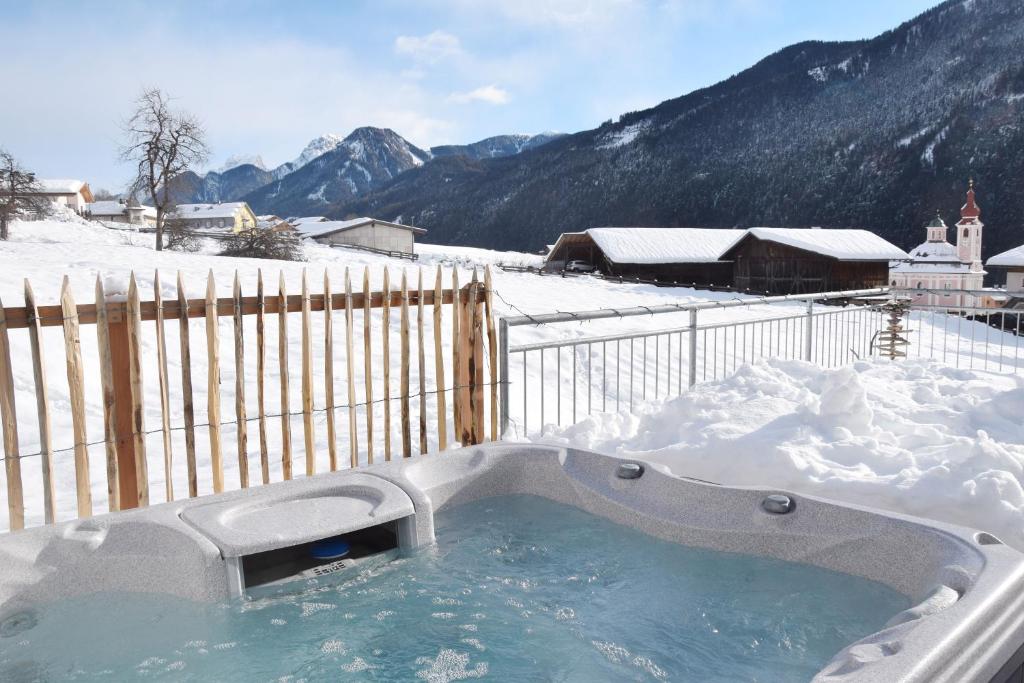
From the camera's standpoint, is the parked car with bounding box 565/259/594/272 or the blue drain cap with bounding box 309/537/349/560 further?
the parked car with bounding box 565/259/594/272

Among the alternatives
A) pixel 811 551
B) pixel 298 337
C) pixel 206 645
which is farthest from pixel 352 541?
pixel 298 337

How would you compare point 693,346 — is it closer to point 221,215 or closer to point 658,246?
point 658,246

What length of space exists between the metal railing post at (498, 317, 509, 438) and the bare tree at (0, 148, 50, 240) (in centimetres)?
2697

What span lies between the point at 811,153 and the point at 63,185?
6995 centimetres

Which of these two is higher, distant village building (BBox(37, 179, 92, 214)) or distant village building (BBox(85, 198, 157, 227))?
distant village building (BBox(37, 179, 92, 214))

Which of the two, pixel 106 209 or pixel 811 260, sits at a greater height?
pixel 106 209

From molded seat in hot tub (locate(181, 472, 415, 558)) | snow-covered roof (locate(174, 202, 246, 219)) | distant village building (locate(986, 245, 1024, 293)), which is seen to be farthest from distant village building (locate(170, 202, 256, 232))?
molded seat in hot tub (locate(181, 472, 415, 558))

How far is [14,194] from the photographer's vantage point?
27500 mm

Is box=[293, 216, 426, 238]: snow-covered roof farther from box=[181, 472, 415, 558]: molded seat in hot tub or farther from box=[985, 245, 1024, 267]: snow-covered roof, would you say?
box=[181, 472, 415, 558]: molded seat in hot tub

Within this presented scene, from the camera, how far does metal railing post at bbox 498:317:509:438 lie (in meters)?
5.29

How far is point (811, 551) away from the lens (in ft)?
10.8

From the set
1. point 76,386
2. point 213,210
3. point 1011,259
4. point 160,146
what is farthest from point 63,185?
point 76,386

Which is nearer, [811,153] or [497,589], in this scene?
[497,589]

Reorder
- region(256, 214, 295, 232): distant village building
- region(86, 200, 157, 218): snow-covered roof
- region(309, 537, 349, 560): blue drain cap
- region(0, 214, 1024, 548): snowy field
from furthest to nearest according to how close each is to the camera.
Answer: region(86, 200, 157, 218): snow-covered roof
region(256, 214, 295, 232): distant village building
region(0, 214, 1024, 548): snowy field
region(309, 537, 349, 560): blue drain cap
